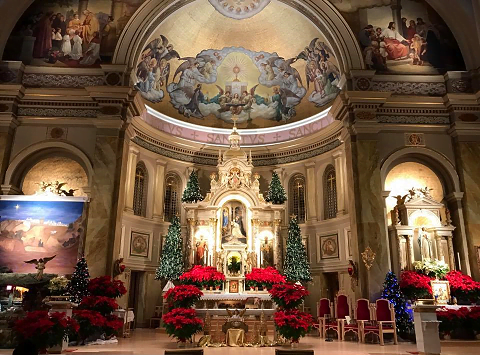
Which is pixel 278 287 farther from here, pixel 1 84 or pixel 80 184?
pixel 1 84

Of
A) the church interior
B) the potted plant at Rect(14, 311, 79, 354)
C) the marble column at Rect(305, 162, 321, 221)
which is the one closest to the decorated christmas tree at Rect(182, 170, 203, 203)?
the church interior

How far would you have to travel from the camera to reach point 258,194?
22062mm

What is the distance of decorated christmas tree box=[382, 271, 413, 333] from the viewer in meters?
13.2

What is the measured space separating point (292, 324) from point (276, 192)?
12048 mm

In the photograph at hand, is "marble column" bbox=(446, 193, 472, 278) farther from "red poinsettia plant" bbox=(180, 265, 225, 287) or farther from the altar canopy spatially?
"red poinsettia plant" bbox=(180, 265, 225, 287)

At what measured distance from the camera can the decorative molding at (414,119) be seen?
1659cm

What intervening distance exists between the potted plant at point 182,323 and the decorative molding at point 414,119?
409 inches

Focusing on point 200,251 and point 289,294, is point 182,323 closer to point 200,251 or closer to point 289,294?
point 289,294

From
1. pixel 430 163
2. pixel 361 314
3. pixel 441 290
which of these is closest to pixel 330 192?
pixel 430 163

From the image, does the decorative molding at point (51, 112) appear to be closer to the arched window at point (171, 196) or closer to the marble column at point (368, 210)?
the arched window at point (171, 196)

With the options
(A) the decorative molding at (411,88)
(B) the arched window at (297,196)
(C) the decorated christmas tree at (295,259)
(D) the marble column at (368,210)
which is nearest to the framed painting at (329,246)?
(C) the decorated christmas tree at (295,259)

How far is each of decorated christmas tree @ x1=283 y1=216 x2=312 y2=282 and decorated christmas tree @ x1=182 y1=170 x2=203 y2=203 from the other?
5040 millimetres

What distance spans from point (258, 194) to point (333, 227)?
4.10 m

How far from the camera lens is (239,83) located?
2511cm
